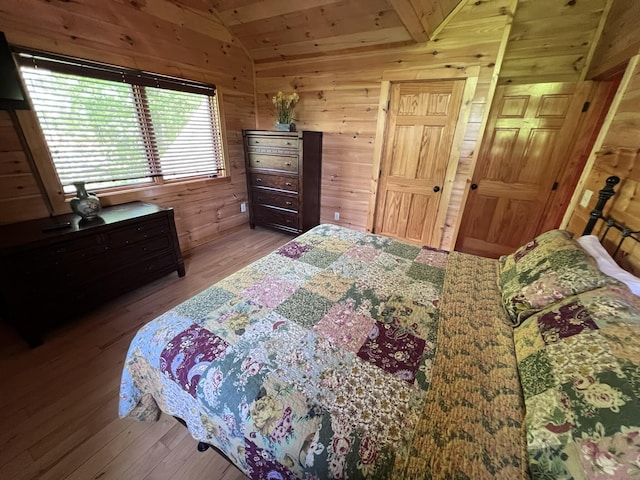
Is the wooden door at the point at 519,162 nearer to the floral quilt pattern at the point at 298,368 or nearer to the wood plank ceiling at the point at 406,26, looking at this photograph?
the wood plank ceiling at the point at 406,26

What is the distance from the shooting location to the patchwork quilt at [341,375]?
703 mm

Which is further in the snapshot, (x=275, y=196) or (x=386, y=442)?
(x=275, y=196)

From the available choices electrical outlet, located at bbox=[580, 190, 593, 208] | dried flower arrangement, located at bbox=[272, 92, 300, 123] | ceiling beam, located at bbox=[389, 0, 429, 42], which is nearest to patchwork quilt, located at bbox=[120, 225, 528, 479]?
electrical outlet, located at bbox=[580, 190, 593, 208]

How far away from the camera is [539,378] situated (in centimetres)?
81

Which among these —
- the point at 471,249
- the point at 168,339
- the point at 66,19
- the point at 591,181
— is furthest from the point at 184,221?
the point at 591,181

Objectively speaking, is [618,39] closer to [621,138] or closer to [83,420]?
[621,138]

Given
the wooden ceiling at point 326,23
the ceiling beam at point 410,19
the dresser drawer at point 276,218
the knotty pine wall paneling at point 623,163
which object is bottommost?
the dresser drawer at point 276,218

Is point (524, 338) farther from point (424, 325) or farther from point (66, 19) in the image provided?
point (66, 19)

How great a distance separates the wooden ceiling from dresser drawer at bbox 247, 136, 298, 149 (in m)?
1.07

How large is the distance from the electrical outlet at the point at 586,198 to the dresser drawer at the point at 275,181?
8.56ft

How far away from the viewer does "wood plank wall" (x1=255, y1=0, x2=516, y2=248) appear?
2.28 metres

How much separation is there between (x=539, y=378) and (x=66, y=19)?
3.50 meters

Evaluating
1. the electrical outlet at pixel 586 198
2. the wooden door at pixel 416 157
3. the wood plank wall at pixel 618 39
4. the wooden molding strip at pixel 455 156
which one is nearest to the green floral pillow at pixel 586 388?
the electrical outlet at pixel 586 198

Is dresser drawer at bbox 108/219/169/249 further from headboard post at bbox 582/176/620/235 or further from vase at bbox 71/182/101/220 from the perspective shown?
headboard post at bbox 582/176/620/235
